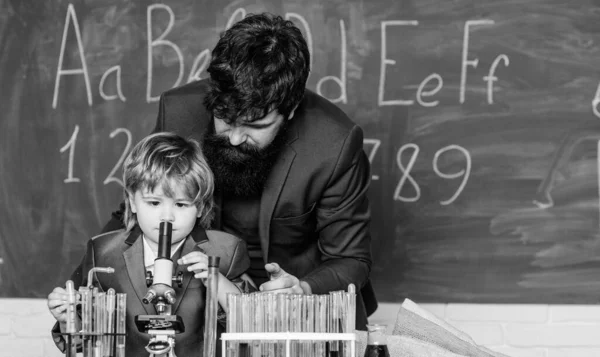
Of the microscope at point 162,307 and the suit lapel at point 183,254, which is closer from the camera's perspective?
the microscope at point 162,307

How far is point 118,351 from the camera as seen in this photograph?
1.88 m

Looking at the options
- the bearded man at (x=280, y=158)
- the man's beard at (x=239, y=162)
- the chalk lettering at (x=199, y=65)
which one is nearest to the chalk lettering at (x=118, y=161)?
the chalk lettering at (x=199, y=65)

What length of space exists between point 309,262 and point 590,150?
3.77 feet

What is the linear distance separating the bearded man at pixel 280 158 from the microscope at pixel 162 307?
709 millimetres

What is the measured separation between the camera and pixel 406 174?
340 cm

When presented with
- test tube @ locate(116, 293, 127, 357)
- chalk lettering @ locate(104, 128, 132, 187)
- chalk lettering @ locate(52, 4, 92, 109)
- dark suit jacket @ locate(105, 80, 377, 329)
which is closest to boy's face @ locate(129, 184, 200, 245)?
dark suit jacket @ locate(105, 80, 377, 329)

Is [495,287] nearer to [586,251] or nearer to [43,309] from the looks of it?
[586,251]

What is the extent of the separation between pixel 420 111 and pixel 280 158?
81 centimetres

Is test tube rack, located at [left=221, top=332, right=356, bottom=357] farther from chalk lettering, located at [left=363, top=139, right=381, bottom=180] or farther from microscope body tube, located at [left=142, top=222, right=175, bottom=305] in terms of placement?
chalk lettering, located at [left=363, top=139, right=381, bottom=180]

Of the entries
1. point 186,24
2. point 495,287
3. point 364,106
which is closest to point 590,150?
point 495,287

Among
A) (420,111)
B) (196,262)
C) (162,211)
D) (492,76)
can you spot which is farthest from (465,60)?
(196,262)

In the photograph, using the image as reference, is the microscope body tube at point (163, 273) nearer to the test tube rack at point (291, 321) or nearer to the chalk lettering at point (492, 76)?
the test tube rack at point (291, 321)

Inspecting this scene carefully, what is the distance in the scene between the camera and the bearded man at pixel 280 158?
8.36 ft

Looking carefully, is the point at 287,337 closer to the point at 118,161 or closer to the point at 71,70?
the point at 118,161
